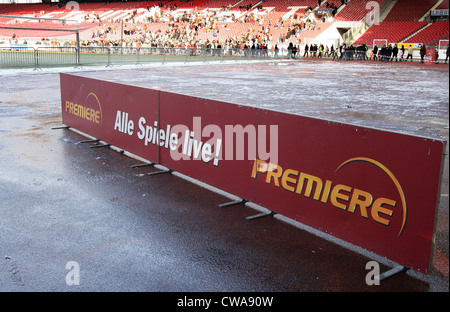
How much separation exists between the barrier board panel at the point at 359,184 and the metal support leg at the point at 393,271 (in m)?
0.09

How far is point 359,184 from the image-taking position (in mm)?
4531

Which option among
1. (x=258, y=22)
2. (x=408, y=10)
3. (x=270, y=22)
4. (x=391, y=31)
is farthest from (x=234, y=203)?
(x=408, y=10)

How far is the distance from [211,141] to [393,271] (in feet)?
10.4

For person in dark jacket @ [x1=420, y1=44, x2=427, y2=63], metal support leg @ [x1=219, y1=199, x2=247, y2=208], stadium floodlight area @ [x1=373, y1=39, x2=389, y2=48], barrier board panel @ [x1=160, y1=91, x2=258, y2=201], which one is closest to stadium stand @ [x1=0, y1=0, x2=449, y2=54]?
stadium floodlight area @ [x1=373, y1=39, x2=389, y2=48]

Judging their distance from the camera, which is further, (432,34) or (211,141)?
(432,34)

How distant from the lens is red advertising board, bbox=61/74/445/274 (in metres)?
4.07

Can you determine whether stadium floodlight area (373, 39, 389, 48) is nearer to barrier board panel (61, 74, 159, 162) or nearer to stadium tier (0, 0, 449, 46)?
stadium tier (0, 0, 449, 46)

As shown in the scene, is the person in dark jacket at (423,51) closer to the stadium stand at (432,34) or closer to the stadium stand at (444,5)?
the stadium stand at (432,34)

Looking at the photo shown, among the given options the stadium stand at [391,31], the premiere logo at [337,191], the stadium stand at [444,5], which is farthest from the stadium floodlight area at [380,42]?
the premiere logo at [337,191]

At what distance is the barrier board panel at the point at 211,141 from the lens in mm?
5949

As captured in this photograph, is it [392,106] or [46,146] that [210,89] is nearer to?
[392,106]

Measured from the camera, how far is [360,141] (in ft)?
14.8

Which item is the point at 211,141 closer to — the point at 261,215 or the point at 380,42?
the point at 261,215

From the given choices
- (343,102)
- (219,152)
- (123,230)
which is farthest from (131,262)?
(343,102)
